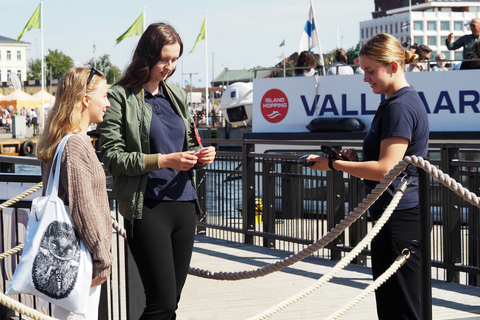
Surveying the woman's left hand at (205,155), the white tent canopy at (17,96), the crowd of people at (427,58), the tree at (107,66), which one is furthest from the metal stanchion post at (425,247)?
the tree at (107,66)

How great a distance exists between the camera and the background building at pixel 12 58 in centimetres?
14200

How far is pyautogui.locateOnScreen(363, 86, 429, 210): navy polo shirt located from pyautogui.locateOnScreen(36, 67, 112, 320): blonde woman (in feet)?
4.30

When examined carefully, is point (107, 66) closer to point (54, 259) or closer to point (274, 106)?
point (274, 106)

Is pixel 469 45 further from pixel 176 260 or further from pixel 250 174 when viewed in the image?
pixel 176 260

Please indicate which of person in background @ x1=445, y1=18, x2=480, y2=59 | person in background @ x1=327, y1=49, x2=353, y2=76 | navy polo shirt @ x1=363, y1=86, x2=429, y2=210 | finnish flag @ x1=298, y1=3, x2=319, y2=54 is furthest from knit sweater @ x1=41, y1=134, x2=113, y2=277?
finnish flag @ x1=298, y1=3, x2=319, y2=54

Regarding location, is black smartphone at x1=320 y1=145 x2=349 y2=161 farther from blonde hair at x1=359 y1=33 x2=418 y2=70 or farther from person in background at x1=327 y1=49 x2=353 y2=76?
person in background at x1=327 y1=49 x2=353 y2=76

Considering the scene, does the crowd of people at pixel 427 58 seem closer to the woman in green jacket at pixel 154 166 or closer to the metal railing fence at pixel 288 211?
the metal railing fence at pixel 288 211

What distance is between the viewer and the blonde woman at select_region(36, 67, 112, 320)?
121 inches

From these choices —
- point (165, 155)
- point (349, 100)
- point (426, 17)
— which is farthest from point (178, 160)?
point (426, 17)

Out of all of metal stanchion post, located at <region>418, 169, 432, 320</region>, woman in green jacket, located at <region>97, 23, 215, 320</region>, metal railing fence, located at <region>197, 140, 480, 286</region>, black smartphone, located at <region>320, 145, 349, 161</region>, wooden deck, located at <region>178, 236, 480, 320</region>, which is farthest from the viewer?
metal railing fence, located at <region>197, 140, 480, 286</region>

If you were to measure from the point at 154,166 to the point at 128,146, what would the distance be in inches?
8.8

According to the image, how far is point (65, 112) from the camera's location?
323cm

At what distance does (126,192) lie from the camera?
3.61 m

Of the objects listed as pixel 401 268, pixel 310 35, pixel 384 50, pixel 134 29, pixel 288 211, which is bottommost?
pixel 288 211
